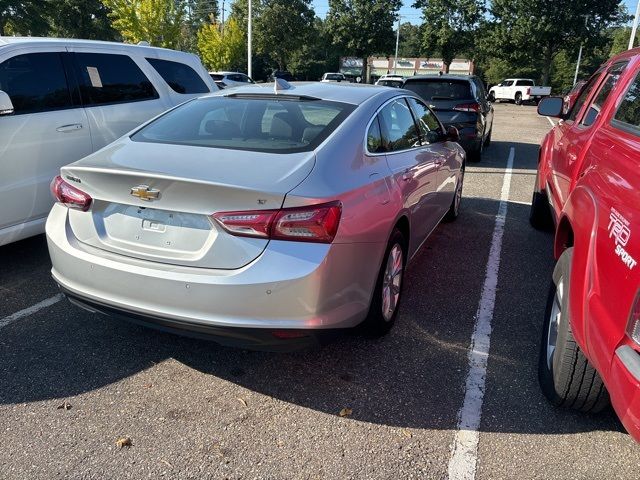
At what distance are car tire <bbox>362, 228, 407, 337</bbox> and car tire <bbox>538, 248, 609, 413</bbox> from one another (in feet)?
3.26

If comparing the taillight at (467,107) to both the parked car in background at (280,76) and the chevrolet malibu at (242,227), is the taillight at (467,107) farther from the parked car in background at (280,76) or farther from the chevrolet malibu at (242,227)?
the chevrolet malibu at (242,227)

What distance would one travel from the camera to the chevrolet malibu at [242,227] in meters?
2.57

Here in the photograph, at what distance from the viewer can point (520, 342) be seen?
11.8 feet

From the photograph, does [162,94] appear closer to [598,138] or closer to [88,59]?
[88,59]

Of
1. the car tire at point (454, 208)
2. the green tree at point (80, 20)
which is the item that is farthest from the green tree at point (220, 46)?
the car tire at point (454, 208)

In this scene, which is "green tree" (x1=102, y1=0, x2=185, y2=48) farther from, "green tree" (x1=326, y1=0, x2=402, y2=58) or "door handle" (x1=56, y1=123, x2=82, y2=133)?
"door handle" (x1=56, y1=123, x2=82, y2=133)

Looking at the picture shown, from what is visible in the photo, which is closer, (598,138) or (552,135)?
(598,138)

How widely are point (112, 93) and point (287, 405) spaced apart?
3.89m

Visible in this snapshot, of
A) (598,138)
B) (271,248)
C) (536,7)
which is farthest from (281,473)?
(536,7)

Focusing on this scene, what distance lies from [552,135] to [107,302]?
4810 millimetres

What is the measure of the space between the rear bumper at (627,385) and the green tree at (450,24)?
51.2 m

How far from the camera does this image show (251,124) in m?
3.46

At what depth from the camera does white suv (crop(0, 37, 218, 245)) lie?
4301mm

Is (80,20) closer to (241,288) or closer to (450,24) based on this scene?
(450,24)
